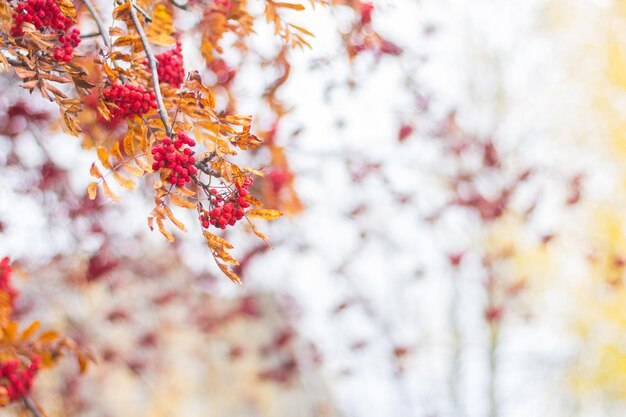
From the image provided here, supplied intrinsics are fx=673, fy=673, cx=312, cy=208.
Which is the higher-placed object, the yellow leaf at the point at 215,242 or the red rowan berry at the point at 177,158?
the red rowan berry at the point at 177,158

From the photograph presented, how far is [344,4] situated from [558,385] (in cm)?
628

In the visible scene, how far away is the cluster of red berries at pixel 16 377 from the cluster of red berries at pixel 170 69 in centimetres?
72

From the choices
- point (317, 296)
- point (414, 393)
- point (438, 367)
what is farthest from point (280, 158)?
point (438, 367)

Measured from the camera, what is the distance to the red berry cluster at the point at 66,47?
3.70ft

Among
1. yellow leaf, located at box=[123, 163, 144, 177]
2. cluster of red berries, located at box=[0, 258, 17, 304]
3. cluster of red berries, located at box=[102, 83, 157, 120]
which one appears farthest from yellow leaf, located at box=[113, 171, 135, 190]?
cluster of red berries, located at box=[0, 258, 17, 304]

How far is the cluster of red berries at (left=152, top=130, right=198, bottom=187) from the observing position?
97 cm

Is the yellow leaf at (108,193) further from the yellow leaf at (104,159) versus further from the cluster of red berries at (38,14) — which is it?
the cluster of red berries at (38,14)

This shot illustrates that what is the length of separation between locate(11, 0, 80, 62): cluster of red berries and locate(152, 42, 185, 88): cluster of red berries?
0.21 meters

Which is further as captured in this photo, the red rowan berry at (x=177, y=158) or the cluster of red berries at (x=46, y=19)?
the cluster of red berries at (x=46, y=19)

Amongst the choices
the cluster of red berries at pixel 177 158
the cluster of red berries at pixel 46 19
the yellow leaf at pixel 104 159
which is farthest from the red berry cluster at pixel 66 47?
the cluster of red berries at pixel 177 158

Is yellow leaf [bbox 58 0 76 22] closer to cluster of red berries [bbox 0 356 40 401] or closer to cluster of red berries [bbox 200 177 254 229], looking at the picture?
cluster of red berries [bbox 200 177 254 229]

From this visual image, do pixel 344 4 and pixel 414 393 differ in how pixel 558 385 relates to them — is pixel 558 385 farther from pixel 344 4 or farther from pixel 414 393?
pixel 344 4

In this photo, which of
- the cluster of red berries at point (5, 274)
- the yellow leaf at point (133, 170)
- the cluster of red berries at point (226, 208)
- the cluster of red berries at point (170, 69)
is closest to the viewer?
the cluster of red berries at point (226, 208)

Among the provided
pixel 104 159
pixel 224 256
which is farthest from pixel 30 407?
pixel 224 256
